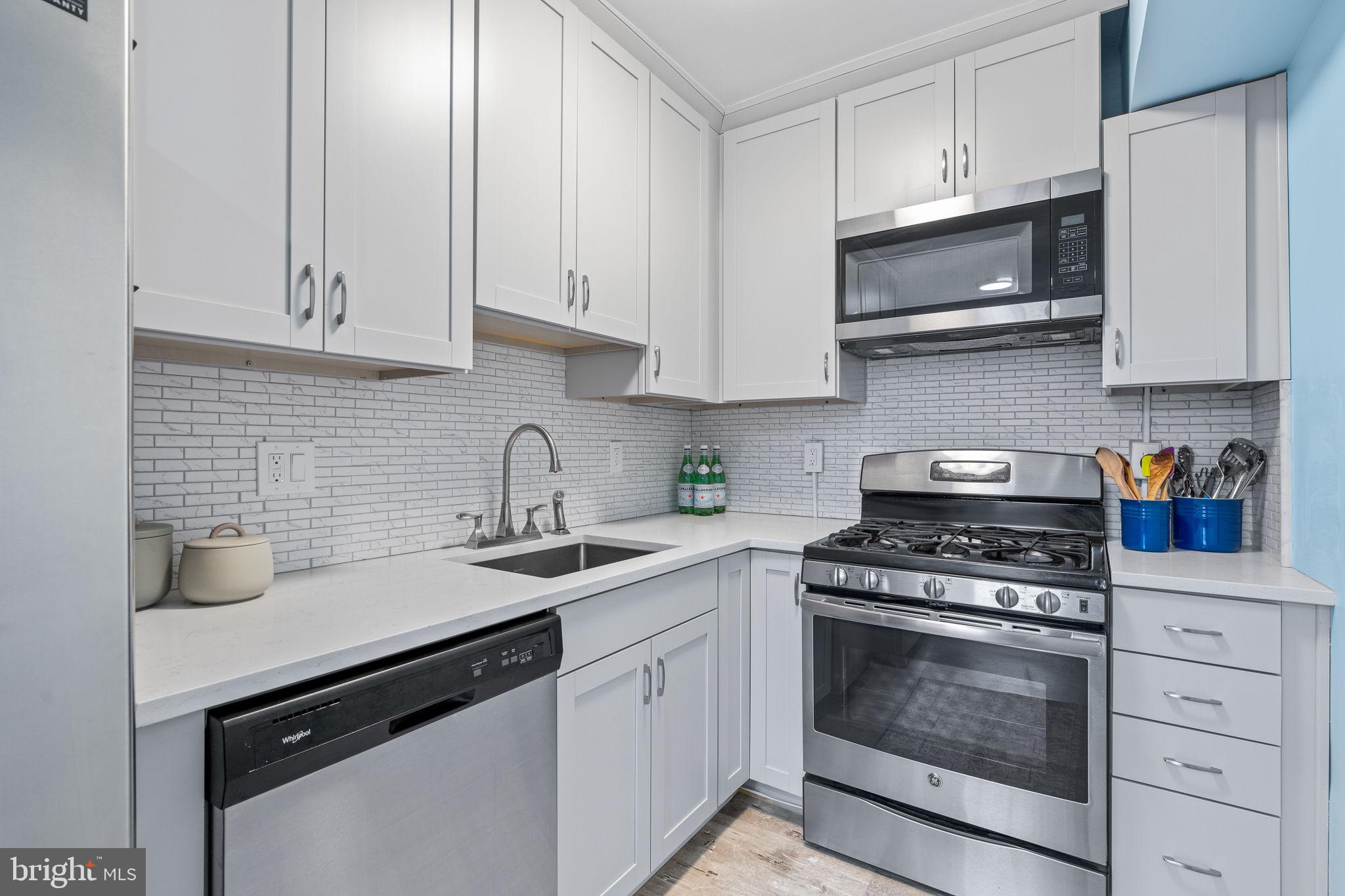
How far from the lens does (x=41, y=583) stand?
0.61 meters

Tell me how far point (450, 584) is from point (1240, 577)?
6.15 ft

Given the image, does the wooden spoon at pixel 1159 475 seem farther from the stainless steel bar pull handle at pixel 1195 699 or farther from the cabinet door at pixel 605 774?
the cabinet door at pixel 605 774

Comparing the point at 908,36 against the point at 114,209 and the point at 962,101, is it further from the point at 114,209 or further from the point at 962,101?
the point at 114,209

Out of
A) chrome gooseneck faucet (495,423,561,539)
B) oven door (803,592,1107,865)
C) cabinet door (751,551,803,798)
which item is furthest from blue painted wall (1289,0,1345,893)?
chrome gooseneck faucet (495,423,561,539)

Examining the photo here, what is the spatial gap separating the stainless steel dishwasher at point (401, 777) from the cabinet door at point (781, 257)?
150 cm

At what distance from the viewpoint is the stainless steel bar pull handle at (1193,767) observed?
147cm

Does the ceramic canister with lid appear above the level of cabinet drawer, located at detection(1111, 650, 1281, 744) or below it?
above

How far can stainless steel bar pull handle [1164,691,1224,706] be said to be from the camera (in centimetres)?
148

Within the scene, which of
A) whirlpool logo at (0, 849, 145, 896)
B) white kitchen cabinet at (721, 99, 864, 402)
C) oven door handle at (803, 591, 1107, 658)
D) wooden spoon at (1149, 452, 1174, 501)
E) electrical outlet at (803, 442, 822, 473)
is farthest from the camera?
electrical outlet at (803, 442, 822, 473)

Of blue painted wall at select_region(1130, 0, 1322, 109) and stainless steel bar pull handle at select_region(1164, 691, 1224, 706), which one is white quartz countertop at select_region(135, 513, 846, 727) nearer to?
stainless steel bar pull handle at select_region(1164, 691, 1224, 706)

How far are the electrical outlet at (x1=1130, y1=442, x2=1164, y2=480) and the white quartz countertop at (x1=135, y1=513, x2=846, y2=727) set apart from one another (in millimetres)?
1439

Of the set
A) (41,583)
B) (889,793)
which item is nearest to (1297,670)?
(889,793)

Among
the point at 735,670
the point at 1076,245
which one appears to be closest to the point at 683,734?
the point at 735,670

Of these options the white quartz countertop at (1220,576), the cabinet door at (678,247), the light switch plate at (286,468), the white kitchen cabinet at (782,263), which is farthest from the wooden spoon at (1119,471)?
the light switch plate at (286,468)
